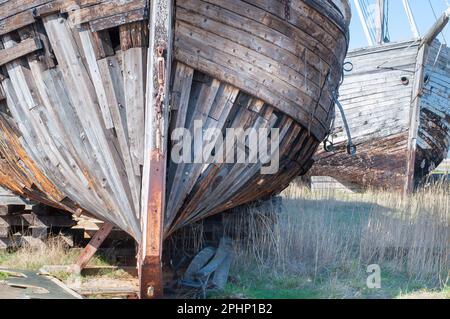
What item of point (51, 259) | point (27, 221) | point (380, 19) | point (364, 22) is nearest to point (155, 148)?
Answer: point (51, 259)

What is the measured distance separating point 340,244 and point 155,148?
264 cm

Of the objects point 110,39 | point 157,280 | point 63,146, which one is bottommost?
point 157,280

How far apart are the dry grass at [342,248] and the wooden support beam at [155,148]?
70.3 inches

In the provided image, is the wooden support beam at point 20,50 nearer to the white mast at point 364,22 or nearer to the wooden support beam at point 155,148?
the wooden support beam at point 155,148

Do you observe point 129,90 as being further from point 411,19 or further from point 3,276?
point 411,19

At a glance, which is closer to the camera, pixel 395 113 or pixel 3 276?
pixel 3 276

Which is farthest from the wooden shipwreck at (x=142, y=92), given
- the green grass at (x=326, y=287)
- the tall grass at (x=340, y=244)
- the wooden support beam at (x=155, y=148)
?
the tall grass at (x=340, y=244)

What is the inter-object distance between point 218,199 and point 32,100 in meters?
1.68

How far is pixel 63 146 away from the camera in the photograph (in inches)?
199

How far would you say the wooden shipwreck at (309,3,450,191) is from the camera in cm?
1291

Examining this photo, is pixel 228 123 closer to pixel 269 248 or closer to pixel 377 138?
pixel 269 248

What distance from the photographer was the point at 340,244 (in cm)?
634

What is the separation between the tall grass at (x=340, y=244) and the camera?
6.12 meters

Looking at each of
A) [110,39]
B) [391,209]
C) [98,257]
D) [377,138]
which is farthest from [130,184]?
[377,138]
